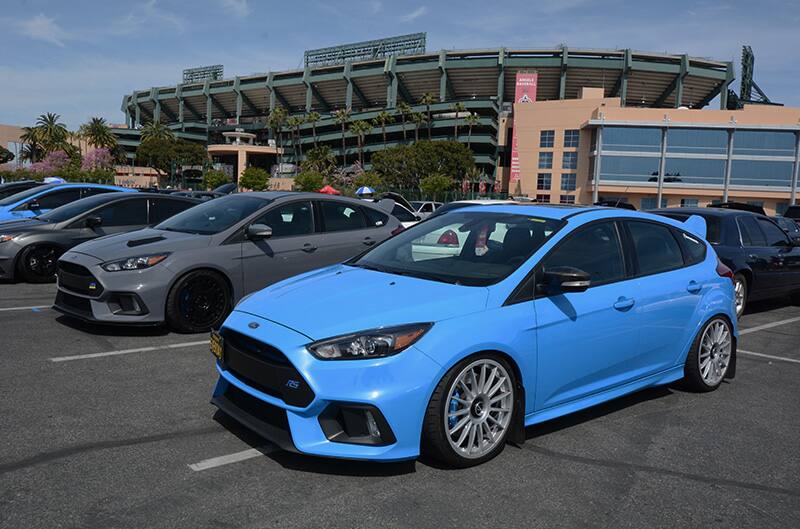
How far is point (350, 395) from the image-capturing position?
10.9ft

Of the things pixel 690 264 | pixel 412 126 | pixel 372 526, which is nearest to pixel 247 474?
pixel 372 526

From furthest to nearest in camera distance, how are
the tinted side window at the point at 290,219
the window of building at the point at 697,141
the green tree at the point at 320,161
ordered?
the green tree at the point at 320,161, the window of building at the point at 697,141, the tinted side window at the point at 290,219

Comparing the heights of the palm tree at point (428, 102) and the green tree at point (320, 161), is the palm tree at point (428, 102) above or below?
above

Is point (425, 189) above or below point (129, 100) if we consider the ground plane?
below

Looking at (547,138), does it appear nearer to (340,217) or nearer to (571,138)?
(571,138)

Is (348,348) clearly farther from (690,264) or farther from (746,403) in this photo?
(746,403)

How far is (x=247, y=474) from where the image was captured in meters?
3.49

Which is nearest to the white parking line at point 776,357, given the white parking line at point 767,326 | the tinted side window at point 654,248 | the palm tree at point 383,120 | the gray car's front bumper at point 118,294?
the white parking line at point 767,326

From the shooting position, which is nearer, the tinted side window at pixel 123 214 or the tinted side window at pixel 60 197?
the tinted side window at pixel 123 214

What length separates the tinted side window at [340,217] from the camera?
7910 millimetres

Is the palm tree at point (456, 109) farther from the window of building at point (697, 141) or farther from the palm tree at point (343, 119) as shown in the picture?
the window of building at point (697, 141)

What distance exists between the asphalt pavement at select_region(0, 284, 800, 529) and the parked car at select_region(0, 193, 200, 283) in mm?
4646

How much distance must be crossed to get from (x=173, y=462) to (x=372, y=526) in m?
1.31

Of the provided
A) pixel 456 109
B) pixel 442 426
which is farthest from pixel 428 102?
pixel 442 426
